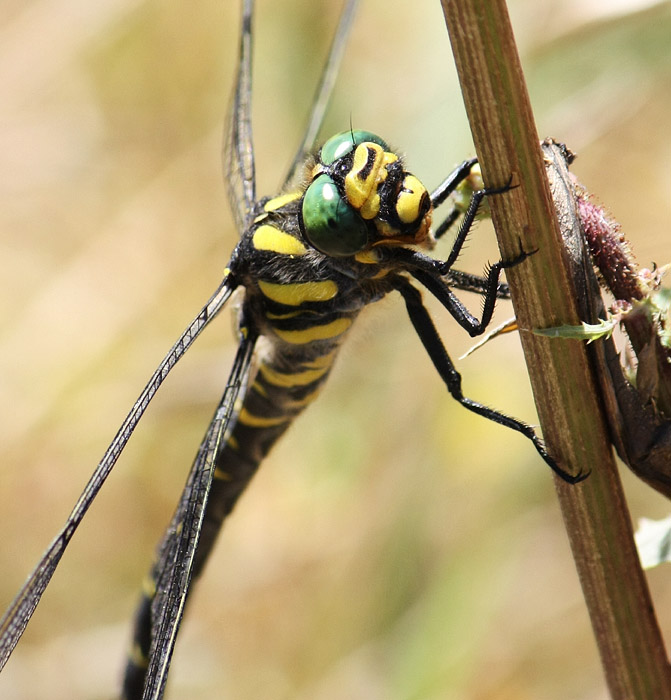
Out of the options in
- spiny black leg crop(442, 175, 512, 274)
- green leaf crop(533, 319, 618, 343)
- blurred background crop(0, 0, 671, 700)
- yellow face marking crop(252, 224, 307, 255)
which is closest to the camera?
green leaf crop(533, 319, 618, 343)

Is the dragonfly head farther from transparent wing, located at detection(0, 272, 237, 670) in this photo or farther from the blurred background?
transparent wing, located at detection(0, 272, 237, 670)

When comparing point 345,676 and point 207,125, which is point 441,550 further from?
point 207,125

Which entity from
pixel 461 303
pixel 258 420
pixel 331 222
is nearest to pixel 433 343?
pixel 461 303

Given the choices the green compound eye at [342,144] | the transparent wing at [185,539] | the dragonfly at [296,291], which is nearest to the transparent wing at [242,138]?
the dragonfly at [296,291]

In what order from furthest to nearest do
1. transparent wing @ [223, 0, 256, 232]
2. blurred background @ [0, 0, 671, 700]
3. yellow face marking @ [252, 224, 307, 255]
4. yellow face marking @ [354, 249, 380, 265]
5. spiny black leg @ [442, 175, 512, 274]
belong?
blurred background @ [0, 0, 671, 700] → transparent wing @ [223, 0, 256, 232] → yellow face marking @ [252, 224, 307, 255] → yellow face marking @ [354, 249, 380, 265] → spiny black leg @ [442, 175, 512, 274]

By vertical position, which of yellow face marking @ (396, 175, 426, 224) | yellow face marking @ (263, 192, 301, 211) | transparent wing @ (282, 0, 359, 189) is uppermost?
transparent wing @ (282, 0, 359, 189)

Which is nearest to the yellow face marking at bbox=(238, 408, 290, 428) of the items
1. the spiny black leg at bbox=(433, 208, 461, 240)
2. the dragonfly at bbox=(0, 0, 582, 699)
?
the dragonfly at bbox=(0, 0, 582, 699)

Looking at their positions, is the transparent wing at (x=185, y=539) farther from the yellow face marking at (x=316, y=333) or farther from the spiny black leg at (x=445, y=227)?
the spiny black leg at (x=445, y=227)
